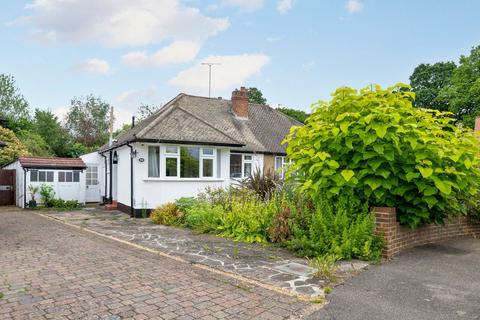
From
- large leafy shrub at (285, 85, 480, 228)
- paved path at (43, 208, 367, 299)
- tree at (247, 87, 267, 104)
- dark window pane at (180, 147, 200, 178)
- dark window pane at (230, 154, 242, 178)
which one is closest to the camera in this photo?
paved path at (43, 208, 367, 299)

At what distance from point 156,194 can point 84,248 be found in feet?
20.7

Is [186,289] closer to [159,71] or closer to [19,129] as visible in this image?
[159,71]

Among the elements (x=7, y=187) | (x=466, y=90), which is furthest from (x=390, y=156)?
(x=466, y=90)

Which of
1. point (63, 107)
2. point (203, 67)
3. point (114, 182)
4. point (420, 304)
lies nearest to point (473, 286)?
point (420, 304)

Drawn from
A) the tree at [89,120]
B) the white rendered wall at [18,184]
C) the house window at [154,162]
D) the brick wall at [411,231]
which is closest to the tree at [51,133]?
the tree at [89,120]

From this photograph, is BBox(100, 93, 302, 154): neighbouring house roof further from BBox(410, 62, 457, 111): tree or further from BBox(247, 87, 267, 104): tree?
BBox(247, 87, 267, 104): tree

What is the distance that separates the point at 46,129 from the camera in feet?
113

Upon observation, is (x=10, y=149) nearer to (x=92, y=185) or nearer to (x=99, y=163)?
(x=92, y=185)

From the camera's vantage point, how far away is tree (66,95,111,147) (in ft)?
139

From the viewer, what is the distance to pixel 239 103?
22.6 m

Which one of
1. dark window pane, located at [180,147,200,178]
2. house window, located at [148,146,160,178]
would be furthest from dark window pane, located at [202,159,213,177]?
house window, located at [148,146,160,178]

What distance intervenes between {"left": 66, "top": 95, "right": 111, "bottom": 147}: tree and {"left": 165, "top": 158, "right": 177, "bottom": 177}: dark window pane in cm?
3099

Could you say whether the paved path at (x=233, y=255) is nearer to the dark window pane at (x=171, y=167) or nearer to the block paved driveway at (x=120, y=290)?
the block paved driveway at (x=120, y=290)

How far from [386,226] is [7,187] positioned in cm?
2042
